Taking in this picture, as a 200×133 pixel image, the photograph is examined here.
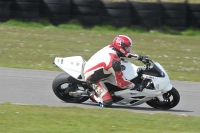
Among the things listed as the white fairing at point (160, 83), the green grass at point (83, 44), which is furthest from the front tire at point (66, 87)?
the green grass at point (83, 44)

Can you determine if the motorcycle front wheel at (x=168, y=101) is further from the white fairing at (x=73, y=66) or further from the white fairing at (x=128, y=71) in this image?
the white fairing at (x=73, y=66)

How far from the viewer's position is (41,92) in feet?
34.4

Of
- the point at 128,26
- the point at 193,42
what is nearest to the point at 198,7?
the point at 193,42

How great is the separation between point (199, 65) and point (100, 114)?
305 inches

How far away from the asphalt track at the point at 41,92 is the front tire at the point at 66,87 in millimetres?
118

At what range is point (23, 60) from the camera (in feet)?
48.2

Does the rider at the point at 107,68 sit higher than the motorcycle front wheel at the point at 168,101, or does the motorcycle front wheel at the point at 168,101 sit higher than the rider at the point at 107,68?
the rider at the point at 107,68

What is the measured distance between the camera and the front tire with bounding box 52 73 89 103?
9492 mm

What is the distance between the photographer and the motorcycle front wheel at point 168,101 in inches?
371

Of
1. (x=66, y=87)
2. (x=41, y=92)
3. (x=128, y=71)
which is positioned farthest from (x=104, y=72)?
(x=41, y=92)

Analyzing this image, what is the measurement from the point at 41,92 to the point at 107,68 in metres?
1.93

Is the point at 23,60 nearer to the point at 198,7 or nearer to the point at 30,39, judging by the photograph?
the point at 30,39

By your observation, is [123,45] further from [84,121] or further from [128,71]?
[84,121]

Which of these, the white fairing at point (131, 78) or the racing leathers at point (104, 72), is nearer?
the racing leathers at point (104, 72)
